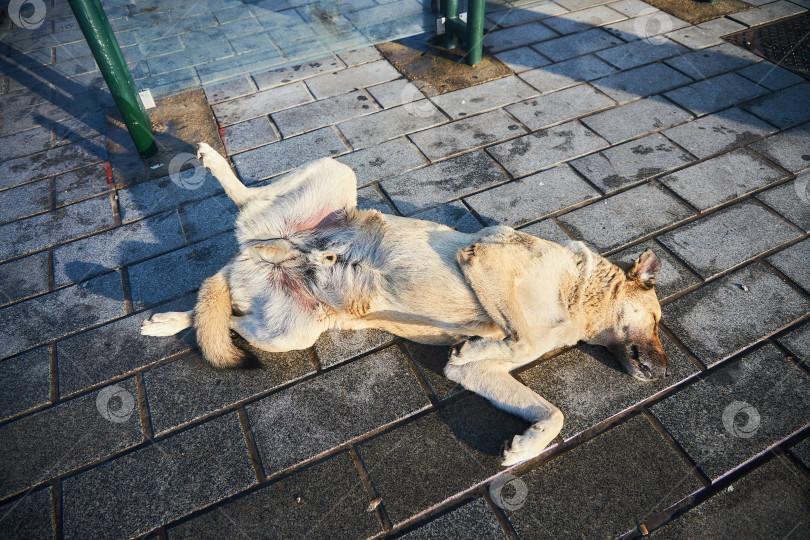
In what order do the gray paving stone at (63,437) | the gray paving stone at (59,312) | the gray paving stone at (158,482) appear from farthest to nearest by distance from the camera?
the gray paving stone at (59,312) < the gray paving stone at (63,437) < the gray paving stone at (158,482)

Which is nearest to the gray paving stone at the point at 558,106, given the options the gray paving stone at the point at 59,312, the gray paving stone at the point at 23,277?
the gray paving stone at the point at 59,312

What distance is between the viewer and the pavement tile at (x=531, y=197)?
433 centimetres

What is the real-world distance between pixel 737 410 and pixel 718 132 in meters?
3.44

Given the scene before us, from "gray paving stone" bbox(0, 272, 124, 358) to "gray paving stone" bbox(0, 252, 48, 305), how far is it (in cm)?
11

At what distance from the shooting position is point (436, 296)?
321 centimetres

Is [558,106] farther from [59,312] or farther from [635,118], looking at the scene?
[59,312]

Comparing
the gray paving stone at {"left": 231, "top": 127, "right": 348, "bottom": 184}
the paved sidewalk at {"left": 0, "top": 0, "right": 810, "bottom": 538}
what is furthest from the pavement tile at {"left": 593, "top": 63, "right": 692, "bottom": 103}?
the gray paving stone at {"left": 231, "top": 127, "right": 348, "bottom": 184}

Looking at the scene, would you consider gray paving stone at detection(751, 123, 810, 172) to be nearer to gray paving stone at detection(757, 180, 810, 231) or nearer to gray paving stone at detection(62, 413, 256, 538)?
gray paving stone at detection(757, 180, 810, 231)


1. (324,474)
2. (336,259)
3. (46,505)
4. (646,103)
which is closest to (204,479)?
(324,474)

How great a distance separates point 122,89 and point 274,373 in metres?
3.58

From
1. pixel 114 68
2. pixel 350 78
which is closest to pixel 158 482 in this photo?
pixel 114 68

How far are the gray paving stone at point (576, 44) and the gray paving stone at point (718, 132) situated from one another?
1.97 metres

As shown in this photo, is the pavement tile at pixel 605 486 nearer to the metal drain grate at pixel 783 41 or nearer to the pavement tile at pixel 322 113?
the pavement tile at pixel 322 113

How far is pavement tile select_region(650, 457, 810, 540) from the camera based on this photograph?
2.67 meters
